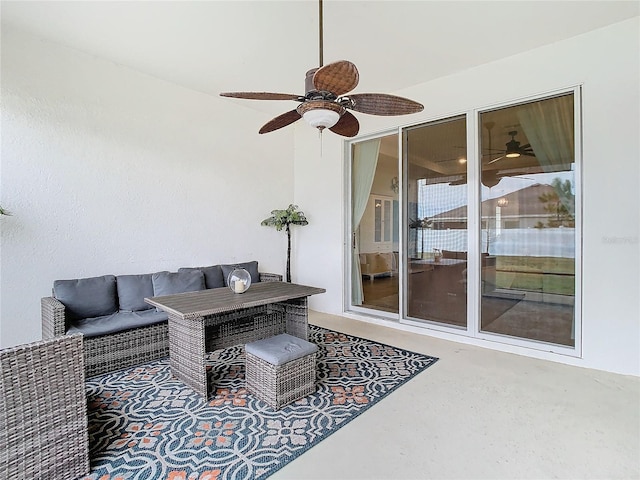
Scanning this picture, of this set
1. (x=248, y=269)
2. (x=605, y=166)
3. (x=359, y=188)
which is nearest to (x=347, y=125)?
(x=359, y=188)

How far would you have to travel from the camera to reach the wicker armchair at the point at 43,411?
1521mm

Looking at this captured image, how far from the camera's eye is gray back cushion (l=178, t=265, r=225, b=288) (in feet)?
13.8

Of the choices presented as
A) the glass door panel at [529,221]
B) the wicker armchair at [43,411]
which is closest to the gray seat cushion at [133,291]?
the wicker armchair at [43,411]

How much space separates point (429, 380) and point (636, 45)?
3.39m

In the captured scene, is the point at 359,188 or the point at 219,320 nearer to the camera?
the point at 219,320

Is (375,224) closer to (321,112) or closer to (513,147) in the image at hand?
(513,147)

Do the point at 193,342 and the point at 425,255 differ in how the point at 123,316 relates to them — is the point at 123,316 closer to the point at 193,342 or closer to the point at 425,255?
the point at 193,342

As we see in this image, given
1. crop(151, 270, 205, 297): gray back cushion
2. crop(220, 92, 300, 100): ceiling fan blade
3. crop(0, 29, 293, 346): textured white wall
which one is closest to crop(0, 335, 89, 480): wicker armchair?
crop(220, 92, 300, 100): ceiling fan blade

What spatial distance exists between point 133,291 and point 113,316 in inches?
13.7

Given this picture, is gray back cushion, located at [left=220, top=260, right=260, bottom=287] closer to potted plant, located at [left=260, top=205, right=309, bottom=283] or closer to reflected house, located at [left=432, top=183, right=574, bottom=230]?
potted plant, located at [left=260, top=205, right=309, bottom=283]

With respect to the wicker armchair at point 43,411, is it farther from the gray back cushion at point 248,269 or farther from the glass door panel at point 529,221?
the glass door panel at point 529,221

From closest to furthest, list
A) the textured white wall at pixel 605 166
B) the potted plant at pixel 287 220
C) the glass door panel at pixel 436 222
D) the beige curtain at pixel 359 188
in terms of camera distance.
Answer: the textured white wall at pixel 605 166, the glass door panel at pixel 436 222, the beige curtain at pixel 359 188, the potted plant at pixel 287 220

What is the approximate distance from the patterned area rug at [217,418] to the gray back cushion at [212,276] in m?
1.15

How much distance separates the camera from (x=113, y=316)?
3.33 metres
